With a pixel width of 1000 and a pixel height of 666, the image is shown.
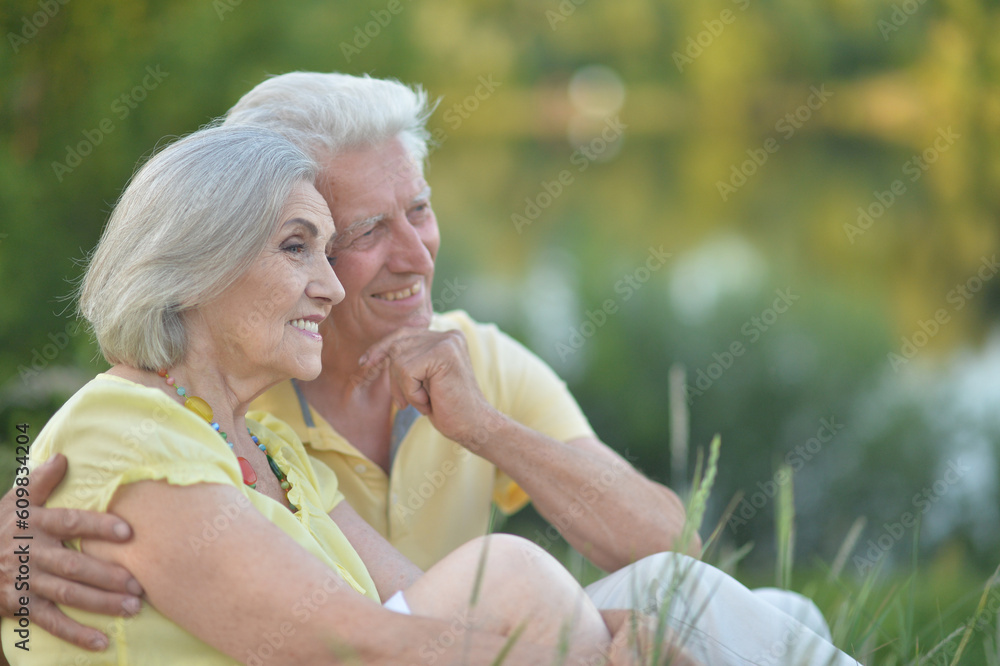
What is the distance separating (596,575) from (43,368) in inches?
83.9

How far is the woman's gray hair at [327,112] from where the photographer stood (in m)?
2.36

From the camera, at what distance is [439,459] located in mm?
2582

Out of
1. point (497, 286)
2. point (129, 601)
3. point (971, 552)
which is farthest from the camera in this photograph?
point (497, 286)

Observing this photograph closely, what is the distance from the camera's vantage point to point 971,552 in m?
4.99

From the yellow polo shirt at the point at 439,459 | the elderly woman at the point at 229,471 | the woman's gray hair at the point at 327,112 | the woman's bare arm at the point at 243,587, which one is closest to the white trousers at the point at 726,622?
the elderly woman at the point at 229,471

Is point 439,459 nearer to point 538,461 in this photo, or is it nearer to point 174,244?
point 538,461

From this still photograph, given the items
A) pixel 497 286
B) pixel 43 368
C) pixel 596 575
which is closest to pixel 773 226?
pixel 497 286

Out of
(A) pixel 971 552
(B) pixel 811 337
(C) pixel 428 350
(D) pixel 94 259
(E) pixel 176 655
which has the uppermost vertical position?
(D) pixel 94 259

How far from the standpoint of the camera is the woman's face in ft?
6.11

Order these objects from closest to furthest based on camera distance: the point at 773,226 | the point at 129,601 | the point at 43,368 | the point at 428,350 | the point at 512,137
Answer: the point at 129,601 → the point at 428,350 → the point at 43,368 → the point at 773,226 → the point at 512,137

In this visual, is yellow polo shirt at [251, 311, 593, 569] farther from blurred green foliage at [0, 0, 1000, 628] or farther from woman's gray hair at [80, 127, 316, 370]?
blurred green foliage at [0, 0, 1000, 628]

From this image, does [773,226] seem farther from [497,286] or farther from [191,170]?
[191,170]

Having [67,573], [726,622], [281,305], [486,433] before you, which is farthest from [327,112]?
[726,622]

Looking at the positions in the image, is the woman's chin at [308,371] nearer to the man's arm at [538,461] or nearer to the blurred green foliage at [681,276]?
the man's arm at [538,461]
